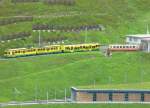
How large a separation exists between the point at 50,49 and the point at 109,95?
1706 inches

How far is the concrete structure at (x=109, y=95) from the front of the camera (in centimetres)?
14238

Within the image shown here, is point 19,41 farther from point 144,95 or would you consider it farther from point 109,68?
point 144,95

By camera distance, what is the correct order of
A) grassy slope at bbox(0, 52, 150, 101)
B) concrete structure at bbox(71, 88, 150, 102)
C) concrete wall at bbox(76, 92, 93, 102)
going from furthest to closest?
grassy slope at bbox(0, 52, 150, 101), concrete structure at bbox(71, 88, 150, 102), concrete wall at bbox(76, 92, 93, 102)

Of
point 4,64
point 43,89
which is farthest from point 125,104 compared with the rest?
point 4,64

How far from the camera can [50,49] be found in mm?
183250

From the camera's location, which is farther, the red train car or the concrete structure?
the red train car

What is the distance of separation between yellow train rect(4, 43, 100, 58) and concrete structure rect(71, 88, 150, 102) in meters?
36.8

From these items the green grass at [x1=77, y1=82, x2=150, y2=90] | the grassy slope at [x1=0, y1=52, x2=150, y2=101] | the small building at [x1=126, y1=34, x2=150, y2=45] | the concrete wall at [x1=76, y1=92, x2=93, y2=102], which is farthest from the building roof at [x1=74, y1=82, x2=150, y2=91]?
the small building at [x1=126, y1=34, x2=150, y2=45]

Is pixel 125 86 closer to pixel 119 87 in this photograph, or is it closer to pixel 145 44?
pixel 119 87

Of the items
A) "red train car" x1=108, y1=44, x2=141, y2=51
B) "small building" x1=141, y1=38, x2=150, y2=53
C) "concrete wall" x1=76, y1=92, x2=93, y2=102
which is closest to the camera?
"concrete wall" x1=76, y1=92, x2=93, y2=102

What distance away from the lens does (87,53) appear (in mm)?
182250

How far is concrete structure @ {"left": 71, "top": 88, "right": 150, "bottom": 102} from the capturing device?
14238 centimetres

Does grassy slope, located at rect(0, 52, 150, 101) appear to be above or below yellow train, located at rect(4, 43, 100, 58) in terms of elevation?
below

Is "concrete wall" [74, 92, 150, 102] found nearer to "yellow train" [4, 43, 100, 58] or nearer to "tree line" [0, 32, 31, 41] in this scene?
"yellow train" [4, 43, 100, 58]
